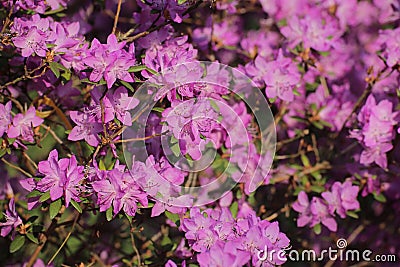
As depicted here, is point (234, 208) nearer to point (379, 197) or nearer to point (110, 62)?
point (379, 197)

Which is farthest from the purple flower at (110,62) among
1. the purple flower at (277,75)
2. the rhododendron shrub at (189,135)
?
the purple flower at (277,75)

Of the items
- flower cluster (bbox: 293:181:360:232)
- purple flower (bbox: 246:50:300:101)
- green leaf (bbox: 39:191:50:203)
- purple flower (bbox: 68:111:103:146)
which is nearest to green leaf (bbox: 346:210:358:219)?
flower cluster (bbox: 293:181:360:232)

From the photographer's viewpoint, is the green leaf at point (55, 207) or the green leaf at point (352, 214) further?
the green leaf at point (352, 214)

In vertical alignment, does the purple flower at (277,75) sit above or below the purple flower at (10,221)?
above

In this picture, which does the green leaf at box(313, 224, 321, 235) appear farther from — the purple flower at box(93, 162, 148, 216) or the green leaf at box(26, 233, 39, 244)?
the green leaf at box(26, 233, 39, 244)

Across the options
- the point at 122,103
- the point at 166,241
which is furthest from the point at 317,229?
the point at 122,103

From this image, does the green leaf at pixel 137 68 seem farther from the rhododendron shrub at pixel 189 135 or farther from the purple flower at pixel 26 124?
the purple flower at pixel 26 124

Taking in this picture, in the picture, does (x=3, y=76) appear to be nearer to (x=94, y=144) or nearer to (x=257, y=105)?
(x=94, y=144)

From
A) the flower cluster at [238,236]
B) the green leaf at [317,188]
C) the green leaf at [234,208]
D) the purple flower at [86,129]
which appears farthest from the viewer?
the green leaf at [317,188]

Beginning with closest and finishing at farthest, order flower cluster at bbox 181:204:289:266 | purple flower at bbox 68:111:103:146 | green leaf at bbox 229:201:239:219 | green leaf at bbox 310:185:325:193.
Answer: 1. flower cluster at bbox 181:204:289:266
2. purple flower at bbox 68:111:103:146
3. green leaf at bbox 229:201:239:219
4. green leaf at bbox 310:185:325:193
